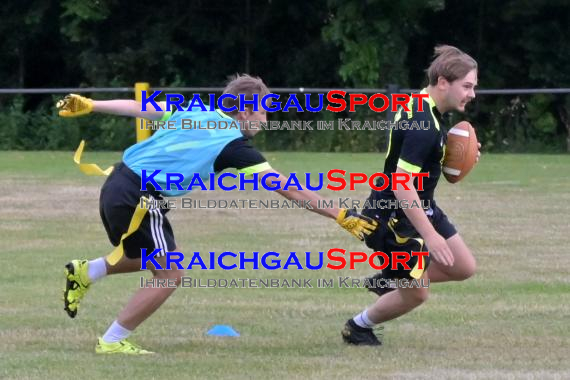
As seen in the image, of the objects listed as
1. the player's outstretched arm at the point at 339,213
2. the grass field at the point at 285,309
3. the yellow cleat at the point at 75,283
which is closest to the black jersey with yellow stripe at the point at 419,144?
the player's outstretched arm at the point at 339,213

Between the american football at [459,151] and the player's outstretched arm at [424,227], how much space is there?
21.6 inches

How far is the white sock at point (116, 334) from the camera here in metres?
6.11

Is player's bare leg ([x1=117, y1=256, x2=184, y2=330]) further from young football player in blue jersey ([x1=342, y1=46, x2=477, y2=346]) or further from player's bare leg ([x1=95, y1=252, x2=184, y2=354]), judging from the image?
young football player in blue jersey ([x1=342, y1=46, x2=477, y2=346])

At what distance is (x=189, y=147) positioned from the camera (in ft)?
19.7

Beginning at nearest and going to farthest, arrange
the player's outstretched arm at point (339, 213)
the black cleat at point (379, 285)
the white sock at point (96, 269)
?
1. the player's outstretched arm at point (339, 213)
2. the white sock at point (96, 269)
3. the black cleat at point (379, 285)

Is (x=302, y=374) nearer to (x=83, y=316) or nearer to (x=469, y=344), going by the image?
(x=469, y=344)

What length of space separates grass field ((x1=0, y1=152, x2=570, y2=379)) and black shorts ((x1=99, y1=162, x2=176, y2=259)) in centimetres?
57

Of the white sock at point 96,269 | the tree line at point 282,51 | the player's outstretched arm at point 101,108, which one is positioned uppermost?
the tree line at point 282,51

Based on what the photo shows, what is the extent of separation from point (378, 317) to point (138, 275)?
3.03 m

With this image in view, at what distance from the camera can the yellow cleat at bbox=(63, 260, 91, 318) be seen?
6379 mm

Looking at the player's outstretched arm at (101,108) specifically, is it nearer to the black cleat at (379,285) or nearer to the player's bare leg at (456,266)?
the black cleat at (379,285)

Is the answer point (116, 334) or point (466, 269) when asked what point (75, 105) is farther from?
point (466, 269)

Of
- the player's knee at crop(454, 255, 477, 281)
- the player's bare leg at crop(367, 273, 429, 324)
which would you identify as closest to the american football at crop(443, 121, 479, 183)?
the player's knee at crop(454, 255, 477, 281)

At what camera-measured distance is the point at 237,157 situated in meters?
5.96
